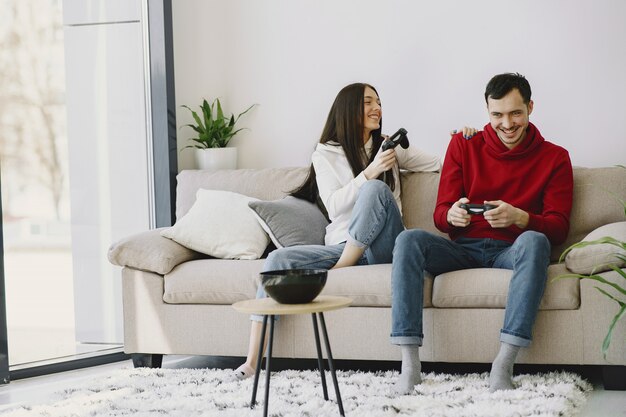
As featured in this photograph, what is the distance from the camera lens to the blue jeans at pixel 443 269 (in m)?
2.65

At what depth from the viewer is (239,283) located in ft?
10.3

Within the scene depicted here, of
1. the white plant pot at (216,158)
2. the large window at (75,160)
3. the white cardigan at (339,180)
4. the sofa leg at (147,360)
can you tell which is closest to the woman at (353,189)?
the white cardigan at (339,180)

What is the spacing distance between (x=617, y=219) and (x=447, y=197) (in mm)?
674

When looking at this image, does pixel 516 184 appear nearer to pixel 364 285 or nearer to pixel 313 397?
pixel 364 285

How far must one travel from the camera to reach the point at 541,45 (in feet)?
12.5

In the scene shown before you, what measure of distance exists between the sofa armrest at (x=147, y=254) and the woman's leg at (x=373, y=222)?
71 centimetres

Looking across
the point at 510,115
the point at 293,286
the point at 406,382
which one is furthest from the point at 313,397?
the point at 510,115

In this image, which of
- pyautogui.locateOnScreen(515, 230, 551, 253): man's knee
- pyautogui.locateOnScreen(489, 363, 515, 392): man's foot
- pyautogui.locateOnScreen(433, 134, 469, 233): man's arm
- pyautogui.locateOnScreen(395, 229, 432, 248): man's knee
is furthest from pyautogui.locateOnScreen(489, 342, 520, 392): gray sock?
pyautogui.locateOnScreen(433, 134, 469, 233): man's arm

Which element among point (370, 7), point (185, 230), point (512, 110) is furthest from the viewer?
point (370, 7)

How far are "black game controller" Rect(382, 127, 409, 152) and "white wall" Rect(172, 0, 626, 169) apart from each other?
648 mm

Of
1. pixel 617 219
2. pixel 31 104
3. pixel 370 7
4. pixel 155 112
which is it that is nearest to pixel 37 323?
pixel 31 104

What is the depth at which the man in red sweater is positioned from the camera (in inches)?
105

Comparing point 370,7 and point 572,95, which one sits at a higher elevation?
point 370,7

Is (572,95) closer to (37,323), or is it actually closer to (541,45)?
(541,45)
